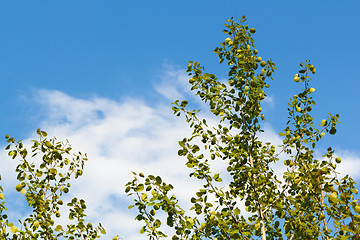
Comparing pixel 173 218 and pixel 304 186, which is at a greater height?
pixel 304 186

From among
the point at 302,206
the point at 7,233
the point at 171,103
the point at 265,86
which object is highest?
the point at 265,86

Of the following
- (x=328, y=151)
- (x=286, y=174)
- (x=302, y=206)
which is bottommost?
(x=302, y=206)

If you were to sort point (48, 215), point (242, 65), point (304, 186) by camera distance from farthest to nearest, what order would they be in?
point (242, 65), point (48, 215), point (304, 186)

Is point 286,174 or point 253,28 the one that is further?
point 253,28

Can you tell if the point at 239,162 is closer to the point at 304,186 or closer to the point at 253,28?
the point at 304,186

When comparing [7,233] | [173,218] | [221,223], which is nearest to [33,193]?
[7,233]

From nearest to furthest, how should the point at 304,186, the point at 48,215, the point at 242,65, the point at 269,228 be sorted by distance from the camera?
the point at 304,186, the point at 269,228, the point at 48,215, the point at 242,65

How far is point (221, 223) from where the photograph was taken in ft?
20.1

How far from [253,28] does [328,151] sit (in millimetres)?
2742

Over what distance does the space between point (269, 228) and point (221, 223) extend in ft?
3.18

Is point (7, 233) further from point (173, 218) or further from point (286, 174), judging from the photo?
point (286, 174)

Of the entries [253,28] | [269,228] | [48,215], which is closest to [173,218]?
[269,228]

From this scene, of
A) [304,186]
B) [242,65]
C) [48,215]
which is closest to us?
[304,186]

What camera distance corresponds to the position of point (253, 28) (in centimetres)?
782
